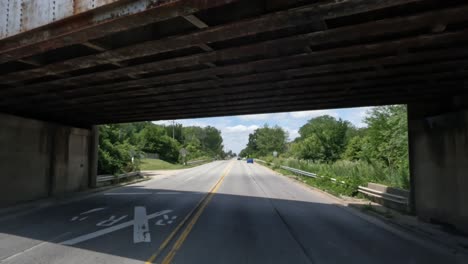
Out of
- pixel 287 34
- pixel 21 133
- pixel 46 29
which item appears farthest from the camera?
pixel 21 133

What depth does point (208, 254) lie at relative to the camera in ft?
24.6

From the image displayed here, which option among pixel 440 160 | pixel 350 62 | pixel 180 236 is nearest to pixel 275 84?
pixel 350 62

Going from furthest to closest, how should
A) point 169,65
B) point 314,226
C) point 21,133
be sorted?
point 21,133 → point 314,226 → point 169,65

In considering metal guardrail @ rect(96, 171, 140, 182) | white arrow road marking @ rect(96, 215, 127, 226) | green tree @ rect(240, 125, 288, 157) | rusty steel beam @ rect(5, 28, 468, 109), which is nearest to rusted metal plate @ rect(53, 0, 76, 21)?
rusty steel beam @ rect(5, 28, 468, 109)

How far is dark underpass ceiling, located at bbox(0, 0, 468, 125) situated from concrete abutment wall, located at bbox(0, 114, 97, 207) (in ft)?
6.74

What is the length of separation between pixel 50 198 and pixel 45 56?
1070 centimetres

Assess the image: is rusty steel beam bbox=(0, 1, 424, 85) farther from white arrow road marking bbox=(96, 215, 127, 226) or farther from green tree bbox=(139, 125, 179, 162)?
green tree bbox=(139, 125, 179, 162)

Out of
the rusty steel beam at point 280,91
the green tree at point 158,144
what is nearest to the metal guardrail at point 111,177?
the rusty steel beam at point 280,91

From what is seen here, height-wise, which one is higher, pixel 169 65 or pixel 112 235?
pixel 169 65

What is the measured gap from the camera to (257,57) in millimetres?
8984

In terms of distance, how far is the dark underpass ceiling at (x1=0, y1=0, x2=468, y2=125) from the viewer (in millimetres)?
6289

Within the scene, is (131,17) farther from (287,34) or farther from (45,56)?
(45,56)

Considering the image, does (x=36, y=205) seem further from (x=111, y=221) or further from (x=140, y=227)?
(x=140, y=227)

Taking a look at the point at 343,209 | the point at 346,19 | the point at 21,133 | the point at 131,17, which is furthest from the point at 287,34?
the point at 21,133
